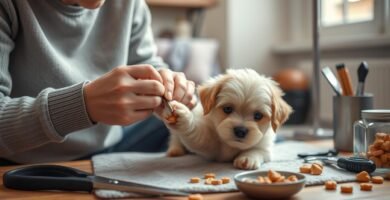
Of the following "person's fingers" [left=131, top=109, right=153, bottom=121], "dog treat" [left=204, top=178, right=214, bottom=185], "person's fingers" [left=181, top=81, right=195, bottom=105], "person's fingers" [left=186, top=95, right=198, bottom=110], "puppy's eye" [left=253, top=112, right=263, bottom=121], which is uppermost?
"person's fingers" [left=181, top=81, right=195, bottom=105]

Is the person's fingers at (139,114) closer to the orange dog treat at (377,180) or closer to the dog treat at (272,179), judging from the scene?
the dog treat at (272,179)

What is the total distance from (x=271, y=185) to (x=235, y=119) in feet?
0.92

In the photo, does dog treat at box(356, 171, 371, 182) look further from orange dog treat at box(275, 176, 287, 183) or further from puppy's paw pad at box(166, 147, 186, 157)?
puppy's paw pad at box(166, 147, 186, 157)

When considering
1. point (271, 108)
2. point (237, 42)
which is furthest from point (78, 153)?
point (237, 42)

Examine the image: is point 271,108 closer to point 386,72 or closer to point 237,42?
point 386,72

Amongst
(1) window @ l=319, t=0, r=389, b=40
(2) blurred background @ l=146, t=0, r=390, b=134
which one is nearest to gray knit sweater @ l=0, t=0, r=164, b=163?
(1) window @ l=319, t=0, r=389, b=40

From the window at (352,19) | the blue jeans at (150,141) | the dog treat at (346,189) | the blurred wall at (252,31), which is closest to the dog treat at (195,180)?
the dog treat at (346,189)

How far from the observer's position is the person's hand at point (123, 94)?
28.6 inches

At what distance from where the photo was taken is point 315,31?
1.32 metres

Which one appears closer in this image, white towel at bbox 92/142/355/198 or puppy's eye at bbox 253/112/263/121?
white towel at bbox 92/142/355/198

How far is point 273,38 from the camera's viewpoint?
106 inches

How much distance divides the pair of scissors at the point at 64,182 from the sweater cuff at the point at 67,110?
7cm

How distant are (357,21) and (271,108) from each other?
147 centimetres

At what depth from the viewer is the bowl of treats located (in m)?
0.60
